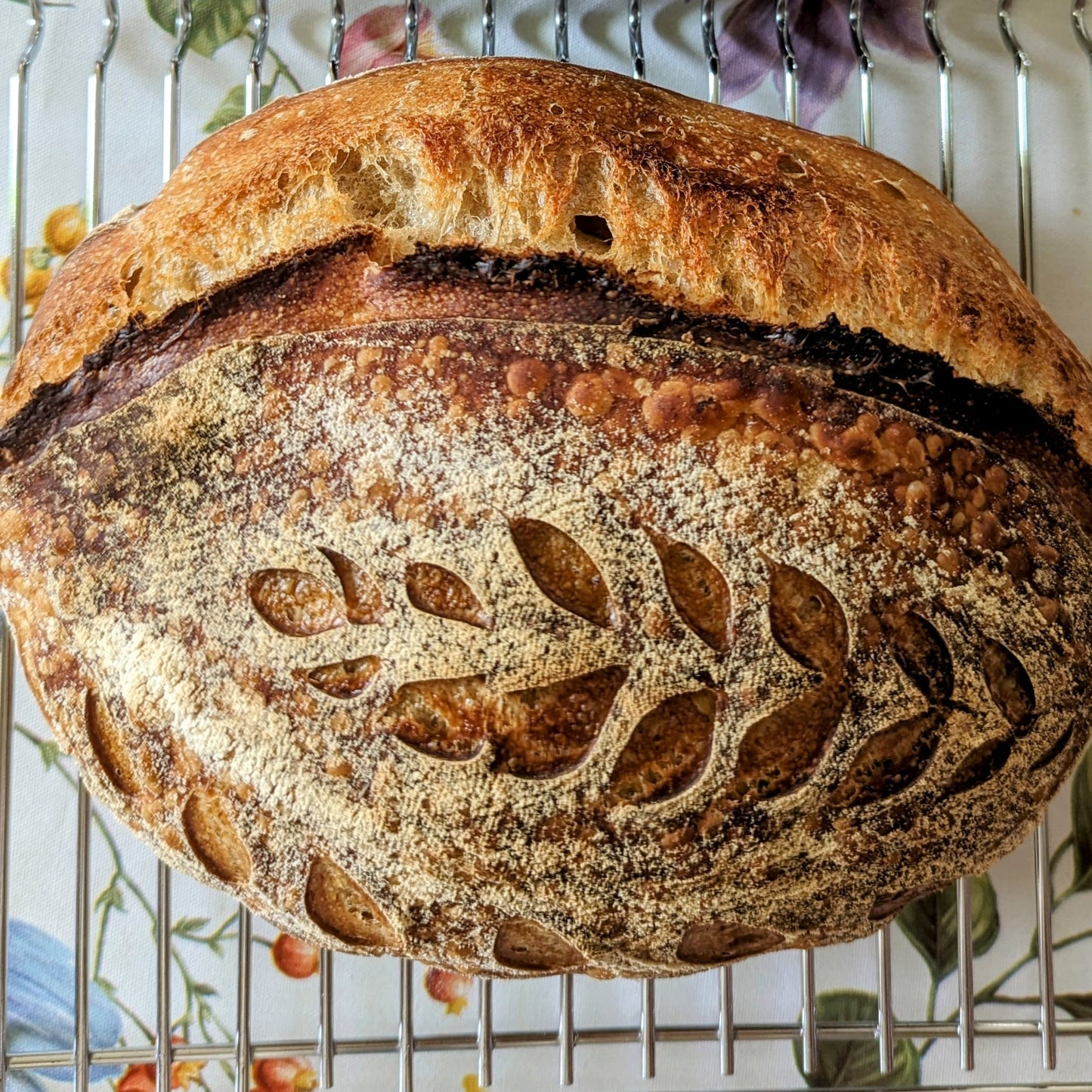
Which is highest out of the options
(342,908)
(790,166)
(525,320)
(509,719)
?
(790,166)

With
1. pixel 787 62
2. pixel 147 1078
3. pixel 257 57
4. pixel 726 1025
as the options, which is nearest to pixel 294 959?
pixel 147 1078

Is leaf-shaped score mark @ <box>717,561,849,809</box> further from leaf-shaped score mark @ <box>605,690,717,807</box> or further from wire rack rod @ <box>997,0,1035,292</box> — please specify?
wire rack rod @ <box>997,0,1035,292</box>

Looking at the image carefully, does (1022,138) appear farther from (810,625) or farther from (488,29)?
(810,625)

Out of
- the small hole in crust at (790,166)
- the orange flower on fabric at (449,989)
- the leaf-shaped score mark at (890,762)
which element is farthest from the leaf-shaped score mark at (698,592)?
the orange flower on fabric at (449,989)

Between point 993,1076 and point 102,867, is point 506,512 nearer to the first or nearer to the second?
point 102,867

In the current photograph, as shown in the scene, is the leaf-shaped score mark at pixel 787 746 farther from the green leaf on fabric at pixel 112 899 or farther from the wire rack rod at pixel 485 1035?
the green leaf on fabric at pixel 112 899

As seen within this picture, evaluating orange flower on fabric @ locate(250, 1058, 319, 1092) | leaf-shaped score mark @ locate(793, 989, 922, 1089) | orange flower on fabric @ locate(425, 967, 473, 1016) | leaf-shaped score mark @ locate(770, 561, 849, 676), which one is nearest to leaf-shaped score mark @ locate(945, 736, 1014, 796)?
leaf-shaped score mark @ locate(770, 561, 849, 676)
